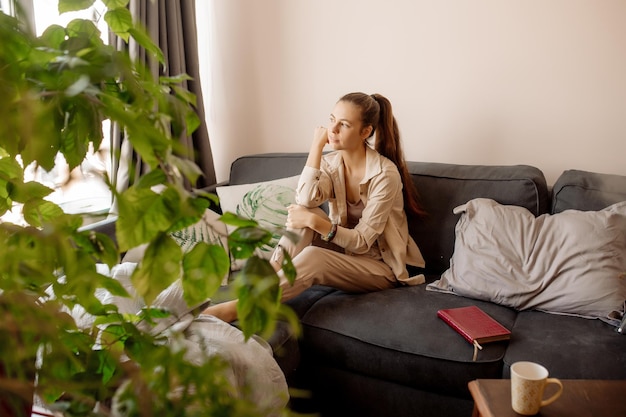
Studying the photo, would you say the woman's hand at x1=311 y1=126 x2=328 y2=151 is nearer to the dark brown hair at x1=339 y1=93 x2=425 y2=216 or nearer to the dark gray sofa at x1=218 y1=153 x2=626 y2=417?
the dark brown hair at x1=339 y1=93 x2=425 y2=216

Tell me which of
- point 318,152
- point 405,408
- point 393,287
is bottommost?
point 405,408

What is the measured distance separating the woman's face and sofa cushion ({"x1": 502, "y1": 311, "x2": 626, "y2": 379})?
3.14 feet

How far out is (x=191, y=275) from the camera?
37 centimetres

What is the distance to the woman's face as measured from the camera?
2.41 meters

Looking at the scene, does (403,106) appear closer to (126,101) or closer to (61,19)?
(61,19)

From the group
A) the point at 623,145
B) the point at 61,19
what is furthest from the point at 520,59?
the point at 61,19

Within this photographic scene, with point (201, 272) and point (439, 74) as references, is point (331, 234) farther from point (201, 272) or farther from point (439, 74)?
point (201, 272)

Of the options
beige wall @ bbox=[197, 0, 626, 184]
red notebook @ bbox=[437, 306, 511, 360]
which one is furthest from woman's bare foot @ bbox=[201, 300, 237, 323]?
beige wall @ bbox=[197, 0, 626, 184]

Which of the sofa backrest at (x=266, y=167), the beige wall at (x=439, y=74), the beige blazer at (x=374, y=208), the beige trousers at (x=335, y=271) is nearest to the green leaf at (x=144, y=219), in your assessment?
the beige trousers at (x=335, y=271)

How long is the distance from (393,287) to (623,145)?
1133 mm

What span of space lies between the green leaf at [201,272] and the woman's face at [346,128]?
6.81ft

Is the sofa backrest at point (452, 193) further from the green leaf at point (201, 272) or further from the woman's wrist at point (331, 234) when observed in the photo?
the green leaf at point (201, 272)

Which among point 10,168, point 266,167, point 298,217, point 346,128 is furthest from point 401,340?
point 10,168

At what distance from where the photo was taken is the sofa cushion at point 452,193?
2.30 meters
